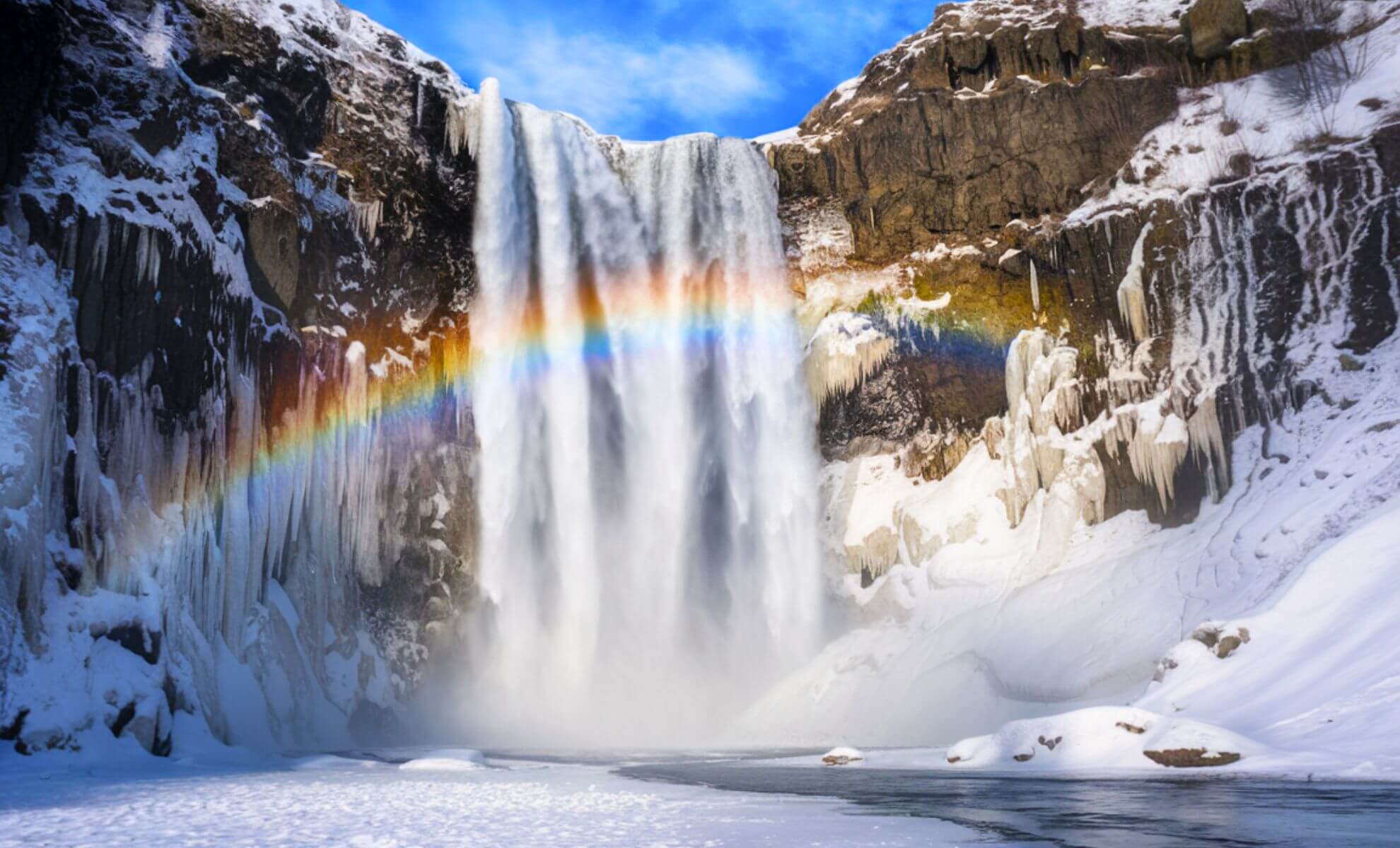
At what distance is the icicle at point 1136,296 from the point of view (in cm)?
3108

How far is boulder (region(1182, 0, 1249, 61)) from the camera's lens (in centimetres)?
3297

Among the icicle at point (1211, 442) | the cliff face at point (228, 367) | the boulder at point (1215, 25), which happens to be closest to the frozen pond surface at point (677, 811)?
the cliff face at point (228, 367)

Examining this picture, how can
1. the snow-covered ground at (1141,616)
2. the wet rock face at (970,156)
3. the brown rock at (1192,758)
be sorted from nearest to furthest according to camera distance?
the brown rock at (1192,758) < the snow-covered ground at (1141,616) < the wet rock face at (970,156)

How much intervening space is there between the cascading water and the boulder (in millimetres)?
15054

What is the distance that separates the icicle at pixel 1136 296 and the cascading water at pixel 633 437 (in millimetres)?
11476

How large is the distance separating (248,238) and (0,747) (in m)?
15.8

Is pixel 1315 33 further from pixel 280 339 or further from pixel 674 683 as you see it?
pixel 280 339

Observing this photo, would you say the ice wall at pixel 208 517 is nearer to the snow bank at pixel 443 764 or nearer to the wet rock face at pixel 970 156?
the snow bank at pixel 443 764

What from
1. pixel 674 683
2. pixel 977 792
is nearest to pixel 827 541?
pixel 674 683

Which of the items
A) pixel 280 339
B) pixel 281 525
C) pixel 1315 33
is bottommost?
pixel 281 525

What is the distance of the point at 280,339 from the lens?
29969 mm

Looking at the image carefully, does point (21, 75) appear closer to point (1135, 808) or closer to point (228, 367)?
point (228, 367)

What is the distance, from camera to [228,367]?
2722 cm

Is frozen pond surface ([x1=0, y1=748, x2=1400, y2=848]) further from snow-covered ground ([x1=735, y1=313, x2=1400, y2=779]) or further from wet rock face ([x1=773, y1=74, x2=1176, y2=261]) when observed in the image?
wet rock face ([x1=773, y1=74, x2=1176, y2=261])
